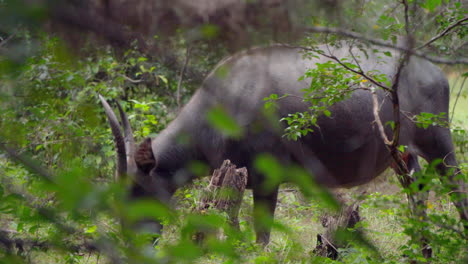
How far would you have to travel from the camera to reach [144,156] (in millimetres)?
4488

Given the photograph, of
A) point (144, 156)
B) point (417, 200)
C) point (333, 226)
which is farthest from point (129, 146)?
point (417, 200)

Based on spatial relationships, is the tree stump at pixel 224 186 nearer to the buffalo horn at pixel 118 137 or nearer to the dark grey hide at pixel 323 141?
the dark grey hide at pixel 323 141

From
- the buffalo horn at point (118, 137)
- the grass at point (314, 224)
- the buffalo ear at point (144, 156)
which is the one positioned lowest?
the grass at point (314, 224)

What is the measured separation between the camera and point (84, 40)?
888 mm

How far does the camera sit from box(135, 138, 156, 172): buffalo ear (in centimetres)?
449

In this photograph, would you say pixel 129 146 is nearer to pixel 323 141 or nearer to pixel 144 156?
pixel 144 156

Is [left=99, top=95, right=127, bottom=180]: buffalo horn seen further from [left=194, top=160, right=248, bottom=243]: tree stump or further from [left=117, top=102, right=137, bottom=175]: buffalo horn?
[left=194, top=160, right=248, bottom=243]: tree stump

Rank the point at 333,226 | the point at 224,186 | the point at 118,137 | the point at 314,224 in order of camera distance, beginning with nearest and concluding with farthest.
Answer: the point at 333,226, the point at 224,186, the point at 118,137, the point at 314,224

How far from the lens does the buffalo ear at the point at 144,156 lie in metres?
4.49

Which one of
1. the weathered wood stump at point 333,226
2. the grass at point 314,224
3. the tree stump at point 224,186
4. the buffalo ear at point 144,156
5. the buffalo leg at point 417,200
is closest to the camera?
the buffalo leg at point 417,200

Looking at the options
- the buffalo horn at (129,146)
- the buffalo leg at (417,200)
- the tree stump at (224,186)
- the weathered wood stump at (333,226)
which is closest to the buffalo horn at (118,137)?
the buffalo horn at (129,146)

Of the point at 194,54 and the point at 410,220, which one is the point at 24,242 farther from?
the point at 410,220

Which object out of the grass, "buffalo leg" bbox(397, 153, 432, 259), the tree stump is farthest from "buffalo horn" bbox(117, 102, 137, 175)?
"buffalo leg" bbox(397, 153, 432, 259)

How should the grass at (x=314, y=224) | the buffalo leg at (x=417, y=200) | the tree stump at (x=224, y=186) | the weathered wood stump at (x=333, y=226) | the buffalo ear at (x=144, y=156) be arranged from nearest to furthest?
the buffalo leg at (x=417, y=200) → the grass at (x=314, y=224) → the weathered wood stump at (x=333, y=226) → the tree stump at (x=224, y=186) → the buffalo ear at (x=144, y=156)
